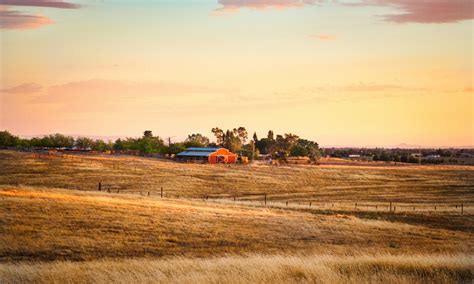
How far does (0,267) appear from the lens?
19.2 metres

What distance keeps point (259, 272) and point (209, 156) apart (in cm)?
10901

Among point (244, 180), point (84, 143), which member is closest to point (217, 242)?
point (244, 180)

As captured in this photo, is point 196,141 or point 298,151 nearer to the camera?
point 196,141

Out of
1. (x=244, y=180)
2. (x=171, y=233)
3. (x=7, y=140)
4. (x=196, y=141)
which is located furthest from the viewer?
(x=196, y=141)

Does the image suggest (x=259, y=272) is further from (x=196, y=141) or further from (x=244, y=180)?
(x=196, y=141)

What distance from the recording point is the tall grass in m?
16.6

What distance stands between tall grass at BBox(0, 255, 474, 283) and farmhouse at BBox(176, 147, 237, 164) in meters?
105

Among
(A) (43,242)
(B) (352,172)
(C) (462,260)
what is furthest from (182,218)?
(B) (352,172)

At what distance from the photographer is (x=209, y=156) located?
126 meters

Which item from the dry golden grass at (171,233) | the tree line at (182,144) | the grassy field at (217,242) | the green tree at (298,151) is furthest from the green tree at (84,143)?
the dry golden grass at (171,233)

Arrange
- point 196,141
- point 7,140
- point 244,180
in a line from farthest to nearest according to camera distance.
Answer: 1. point 196,141
2. point 7,140
3. point 244,180

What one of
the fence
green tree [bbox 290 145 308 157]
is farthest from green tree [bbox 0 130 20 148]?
green tree [bbox 290 145 308 157]

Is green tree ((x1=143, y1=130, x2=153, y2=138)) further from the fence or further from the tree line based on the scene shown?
the fence

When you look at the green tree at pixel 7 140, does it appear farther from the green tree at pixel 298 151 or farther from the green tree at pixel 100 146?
the green tree at pixel 298 151
